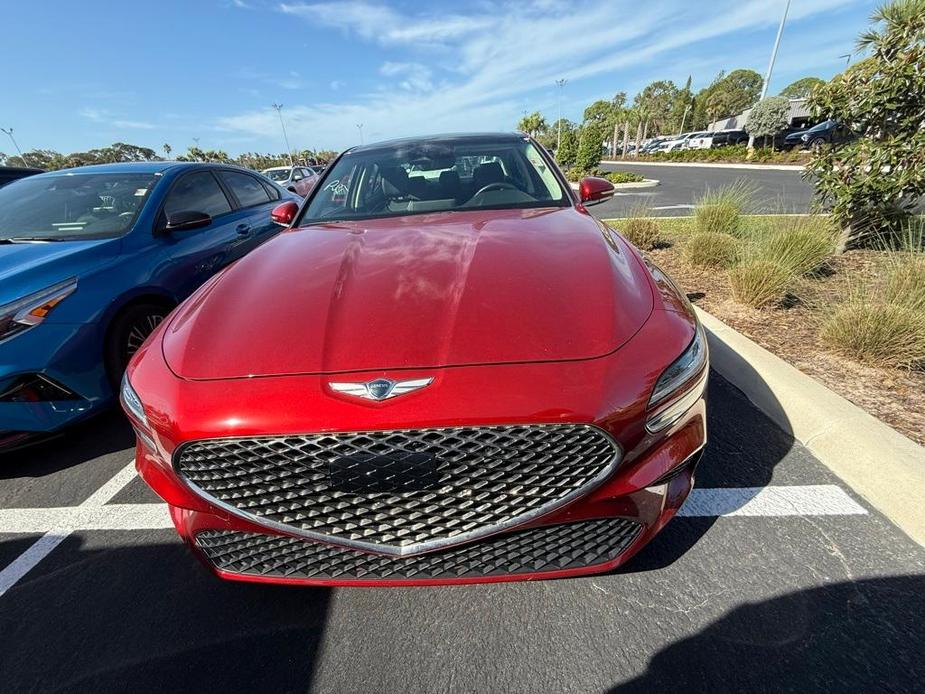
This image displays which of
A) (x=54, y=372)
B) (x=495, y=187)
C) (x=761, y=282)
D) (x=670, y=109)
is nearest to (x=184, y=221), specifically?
(x=54, y=372)

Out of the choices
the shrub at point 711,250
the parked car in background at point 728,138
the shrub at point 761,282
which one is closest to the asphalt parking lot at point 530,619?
the shrub at point 761,282

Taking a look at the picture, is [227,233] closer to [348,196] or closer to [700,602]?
[348,196]

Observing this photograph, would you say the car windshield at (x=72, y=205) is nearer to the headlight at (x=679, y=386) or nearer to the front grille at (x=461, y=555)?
the front grille at (x=461, y=555)

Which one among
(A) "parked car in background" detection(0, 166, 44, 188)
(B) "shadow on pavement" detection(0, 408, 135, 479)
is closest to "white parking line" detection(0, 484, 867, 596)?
(B) "shadow on pavement" detection(0, 408, 135, 479)

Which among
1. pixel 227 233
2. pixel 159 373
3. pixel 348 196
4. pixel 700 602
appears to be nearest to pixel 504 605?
pixel 700 602

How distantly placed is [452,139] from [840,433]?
2877 mm

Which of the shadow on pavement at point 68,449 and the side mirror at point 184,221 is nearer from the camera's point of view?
the shadow on pavement at point 68,449

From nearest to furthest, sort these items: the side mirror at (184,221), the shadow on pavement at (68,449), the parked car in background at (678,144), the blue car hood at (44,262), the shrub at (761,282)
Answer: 1. the blue car hood at (44,262)
2. the shadow on pavement at (68,449)
3. the side mirror at (184,221)
4. the shrub at (761,282)
5. the parked car in background at (678,144)

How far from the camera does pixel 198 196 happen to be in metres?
3.71

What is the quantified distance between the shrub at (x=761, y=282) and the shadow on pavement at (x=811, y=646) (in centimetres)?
256

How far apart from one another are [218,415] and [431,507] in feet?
2.11

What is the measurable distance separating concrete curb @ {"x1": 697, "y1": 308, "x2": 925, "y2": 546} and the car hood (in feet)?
4.44

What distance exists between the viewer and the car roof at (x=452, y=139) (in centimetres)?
310

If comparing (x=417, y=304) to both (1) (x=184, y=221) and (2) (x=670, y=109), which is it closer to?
(1) (x=184, y=221)
